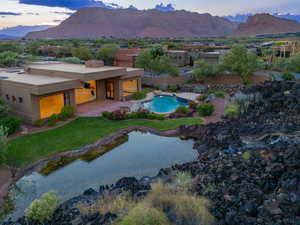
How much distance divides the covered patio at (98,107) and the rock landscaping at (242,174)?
6710mm

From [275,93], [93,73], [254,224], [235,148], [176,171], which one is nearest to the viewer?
[254,224]

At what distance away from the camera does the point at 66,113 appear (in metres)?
17.8

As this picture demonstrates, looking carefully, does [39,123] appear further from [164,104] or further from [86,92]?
[164,104]

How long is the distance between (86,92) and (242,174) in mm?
16613

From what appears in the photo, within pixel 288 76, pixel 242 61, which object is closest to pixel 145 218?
pixel 242 61

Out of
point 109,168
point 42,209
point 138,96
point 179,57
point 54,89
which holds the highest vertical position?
point 179,57

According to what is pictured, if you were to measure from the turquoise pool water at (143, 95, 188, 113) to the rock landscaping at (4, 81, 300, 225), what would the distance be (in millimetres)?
5597

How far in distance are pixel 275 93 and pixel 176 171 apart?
39.3ft

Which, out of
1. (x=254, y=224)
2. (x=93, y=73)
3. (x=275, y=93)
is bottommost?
(x=254, y=224)

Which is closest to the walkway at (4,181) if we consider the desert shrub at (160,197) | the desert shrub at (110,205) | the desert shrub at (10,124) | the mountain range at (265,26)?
the desert shrub at (110,205)

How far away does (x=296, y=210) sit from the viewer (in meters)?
6.70

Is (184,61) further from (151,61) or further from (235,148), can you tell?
(235,148)

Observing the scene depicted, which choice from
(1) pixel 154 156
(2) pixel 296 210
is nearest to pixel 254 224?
(2) pixel 296 210

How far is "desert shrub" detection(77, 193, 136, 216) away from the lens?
779 cm
